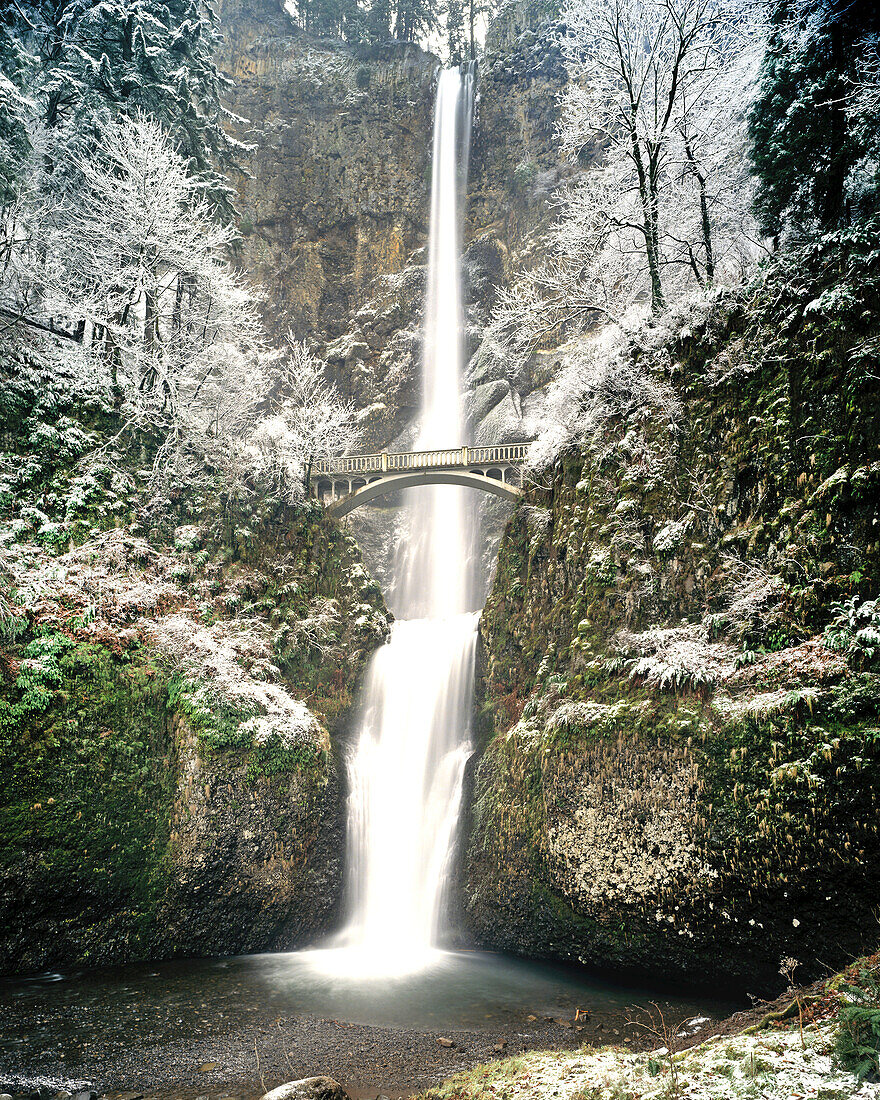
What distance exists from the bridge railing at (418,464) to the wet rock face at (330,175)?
13.1 metres

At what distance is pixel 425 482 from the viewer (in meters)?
24.2

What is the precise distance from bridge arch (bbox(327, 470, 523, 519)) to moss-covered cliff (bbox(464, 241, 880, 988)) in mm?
8364

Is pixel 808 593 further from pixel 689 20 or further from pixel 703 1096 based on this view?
pixel 689 20

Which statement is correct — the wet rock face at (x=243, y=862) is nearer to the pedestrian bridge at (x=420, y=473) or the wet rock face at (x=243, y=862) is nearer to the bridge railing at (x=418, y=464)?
the pedestrian bridge at (x=420, y=473)

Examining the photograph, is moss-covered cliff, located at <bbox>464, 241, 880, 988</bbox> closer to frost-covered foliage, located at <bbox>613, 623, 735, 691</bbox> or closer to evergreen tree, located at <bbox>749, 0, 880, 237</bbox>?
frost-covered foliage, located at <bbox>613, 623, 735, 691</bbox>

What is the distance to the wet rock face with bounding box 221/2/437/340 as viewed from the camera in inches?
1377

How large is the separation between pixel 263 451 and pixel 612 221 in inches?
437

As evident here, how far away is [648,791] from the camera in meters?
9.98

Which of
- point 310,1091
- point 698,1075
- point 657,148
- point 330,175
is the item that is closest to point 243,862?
point 310,1091

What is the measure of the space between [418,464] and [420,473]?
3.53 ft

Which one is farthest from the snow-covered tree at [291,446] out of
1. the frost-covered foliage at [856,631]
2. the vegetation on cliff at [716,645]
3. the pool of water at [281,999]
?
the frost-covered foliage at [856,631]

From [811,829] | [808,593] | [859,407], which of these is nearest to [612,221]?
[859,407]

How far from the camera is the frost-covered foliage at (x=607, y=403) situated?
1243cm

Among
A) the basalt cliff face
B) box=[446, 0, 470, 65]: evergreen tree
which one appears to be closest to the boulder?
the basalt cliff face
